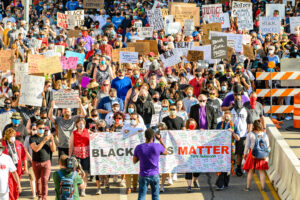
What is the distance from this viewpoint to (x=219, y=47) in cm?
2152

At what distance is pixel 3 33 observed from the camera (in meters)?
25.7

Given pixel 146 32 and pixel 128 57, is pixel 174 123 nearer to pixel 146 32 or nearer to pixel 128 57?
pixel 128 57

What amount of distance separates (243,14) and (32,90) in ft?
37.9

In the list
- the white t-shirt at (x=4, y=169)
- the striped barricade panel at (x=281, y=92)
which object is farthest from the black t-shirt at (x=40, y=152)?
the striped barricade panel at (x=281, y=92)

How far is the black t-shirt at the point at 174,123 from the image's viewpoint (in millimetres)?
15305

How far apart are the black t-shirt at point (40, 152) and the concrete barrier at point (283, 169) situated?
14.7 feet

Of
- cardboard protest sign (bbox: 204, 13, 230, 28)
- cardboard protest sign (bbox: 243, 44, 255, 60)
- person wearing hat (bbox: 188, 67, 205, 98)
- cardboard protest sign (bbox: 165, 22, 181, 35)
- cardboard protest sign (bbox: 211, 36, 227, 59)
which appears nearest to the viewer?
person wearing hat (bbox: 188, 67, 205, 98)

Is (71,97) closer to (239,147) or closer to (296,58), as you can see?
(239,147)

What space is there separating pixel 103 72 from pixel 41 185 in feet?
18.7

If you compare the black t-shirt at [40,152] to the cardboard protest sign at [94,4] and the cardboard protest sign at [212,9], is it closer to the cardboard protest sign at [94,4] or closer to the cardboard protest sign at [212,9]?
the cardboard protest sign at [212,9]

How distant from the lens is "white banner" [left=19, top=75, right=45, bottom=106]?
1681cm

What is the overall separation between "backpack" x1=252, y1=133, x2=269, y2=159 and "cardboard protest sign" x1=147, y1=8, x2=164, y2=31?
12.0 m

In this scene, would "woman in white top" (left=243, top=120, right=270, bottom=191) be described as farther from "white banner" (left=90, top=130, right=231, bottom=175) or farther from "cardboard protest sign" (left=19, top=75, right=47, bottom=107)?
"cardboard protest sign" (left=19, top=75, right=47, bottom=107)

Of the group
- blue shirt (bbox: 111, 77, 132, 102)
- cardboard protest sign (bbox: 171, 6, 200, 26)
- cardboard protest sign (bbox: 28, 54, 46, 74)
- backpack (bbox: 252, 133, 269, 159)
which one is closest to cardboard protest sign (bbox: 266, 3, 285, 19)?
cardboard protest sign (bbox: 171, 6, 200, 26)
